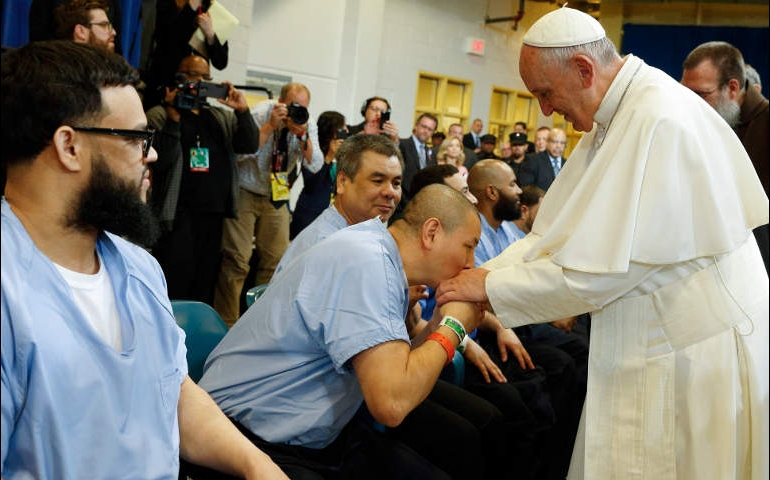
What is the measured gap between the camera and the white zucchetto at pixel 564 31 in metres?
2.08

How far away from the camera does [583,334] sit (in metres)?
4.11

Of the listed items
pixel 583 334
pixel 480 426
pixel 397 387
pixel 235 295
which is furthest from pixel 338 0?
pixel 397 387

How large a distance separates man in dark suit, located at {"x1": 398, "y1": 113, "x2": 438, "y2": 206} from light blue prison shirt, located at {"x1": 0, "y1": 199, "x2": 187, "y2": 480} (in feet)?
17.0

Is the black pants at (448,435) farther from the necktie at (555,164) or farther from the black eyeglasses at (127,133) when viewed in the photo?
the necktie at (555,164)

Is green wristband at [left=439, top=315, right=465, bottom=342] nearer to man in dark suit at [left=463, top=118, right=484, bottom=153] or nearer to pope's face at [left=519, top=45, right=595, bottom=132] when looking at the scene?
pope's face at [left=519, top=45, right=595, bottom=132]

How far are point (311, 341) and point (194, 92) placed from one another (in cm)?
245

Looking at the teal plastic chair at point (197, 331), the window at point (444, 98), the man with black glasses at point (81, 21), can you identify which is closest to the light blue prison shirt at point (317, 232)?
the teal plastic chair at point (197, 331)

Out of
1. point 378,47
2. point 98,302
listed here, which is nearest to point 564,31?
point 98,302

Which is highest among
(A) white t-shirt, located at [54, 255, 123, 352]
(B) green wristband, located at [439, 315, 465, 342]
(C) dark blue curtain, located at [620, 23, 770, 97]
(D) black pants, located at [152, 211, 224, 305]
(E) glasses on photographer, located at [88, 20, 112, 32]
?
(C) dark blue curtain, located at [620, 23, 770, 97]

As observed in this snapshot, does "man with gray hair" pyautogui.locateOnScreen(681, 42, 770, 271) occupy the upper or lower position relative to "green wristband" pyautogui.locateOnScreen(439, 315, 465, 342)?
upper

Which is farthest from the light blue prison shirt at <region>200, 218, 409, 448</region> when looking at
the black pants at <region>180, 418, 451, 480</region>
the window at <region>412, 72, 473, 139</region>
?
the window at <region>412, 72, 473, 139</region>

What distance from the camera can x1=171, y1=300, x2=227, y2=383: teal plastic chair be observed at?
2.17 metres

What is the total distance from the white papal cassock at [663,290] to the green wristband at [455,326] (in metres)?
0.14

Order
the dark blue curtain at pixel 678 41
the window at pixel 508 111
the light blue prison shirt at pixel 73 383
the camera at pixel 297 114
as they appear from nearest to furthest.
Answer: the light blue prison shirt at pixel 73 383 < the dark blue curtain at pixel 678 41 < the camera at pixel 297 114 < the window at pixel 508 111
